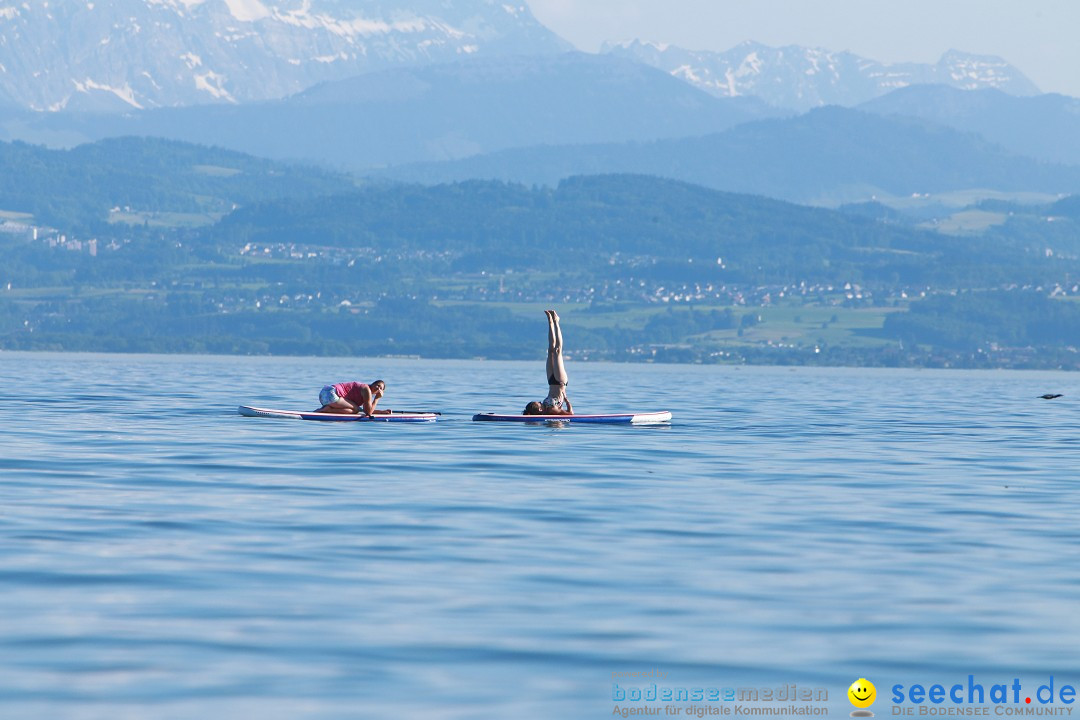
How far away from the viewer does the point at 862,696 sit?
53.1ft

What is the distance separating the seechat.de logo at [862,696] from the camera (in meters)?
15.8

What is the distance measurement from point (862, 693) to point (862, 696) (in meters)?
0.07

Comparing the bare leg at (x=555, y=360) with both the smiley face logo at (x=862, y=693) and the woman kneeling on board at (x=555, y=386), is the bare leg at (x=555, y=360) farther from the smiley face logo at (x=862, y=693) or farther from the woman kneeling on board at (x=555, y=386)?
the smiley face logo at (x=862, y=693)

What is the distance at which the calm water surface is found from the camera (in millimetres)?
16562

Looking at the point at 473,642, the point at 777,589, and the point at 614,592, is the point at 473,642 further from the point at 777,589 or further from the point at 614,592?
the point at 777,589

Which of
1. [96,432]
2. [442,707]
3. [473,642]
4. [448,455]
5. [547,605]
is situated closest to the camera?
[442,707]

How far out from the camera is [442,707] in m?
15.6

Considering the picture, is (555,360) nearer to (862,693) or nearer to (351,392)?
(351,392)

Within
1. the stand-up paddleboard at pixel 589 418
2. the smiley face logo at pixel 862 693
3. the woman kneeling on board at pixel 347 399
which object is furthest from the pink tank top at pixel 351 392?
the smiley face logo at pixel 862 693

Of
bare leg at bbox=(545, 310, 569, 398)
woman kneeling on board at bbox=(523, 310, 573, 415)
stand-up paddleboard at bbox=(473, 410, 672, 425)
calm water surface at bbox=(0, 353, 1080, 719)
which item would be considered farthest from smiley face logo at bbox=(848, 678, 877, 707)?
stand-up paddleboard at bbox=(473, 410, 672, 425)

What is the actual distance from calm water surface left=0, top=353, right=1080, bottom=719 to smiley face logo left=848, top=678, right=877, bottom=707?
0.12 metres

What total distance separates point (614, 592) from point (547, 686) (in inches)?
183

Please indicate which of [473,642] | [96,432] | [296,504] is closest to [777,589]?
[473,642]

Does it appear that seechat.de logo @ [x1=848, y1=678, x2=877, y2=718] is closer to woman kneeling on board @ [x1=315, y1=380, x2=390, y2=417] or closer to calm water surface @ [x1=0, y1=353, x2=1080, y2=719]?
calm water surface @ [x1=0, y1=353, x2=1080, y2=719]
